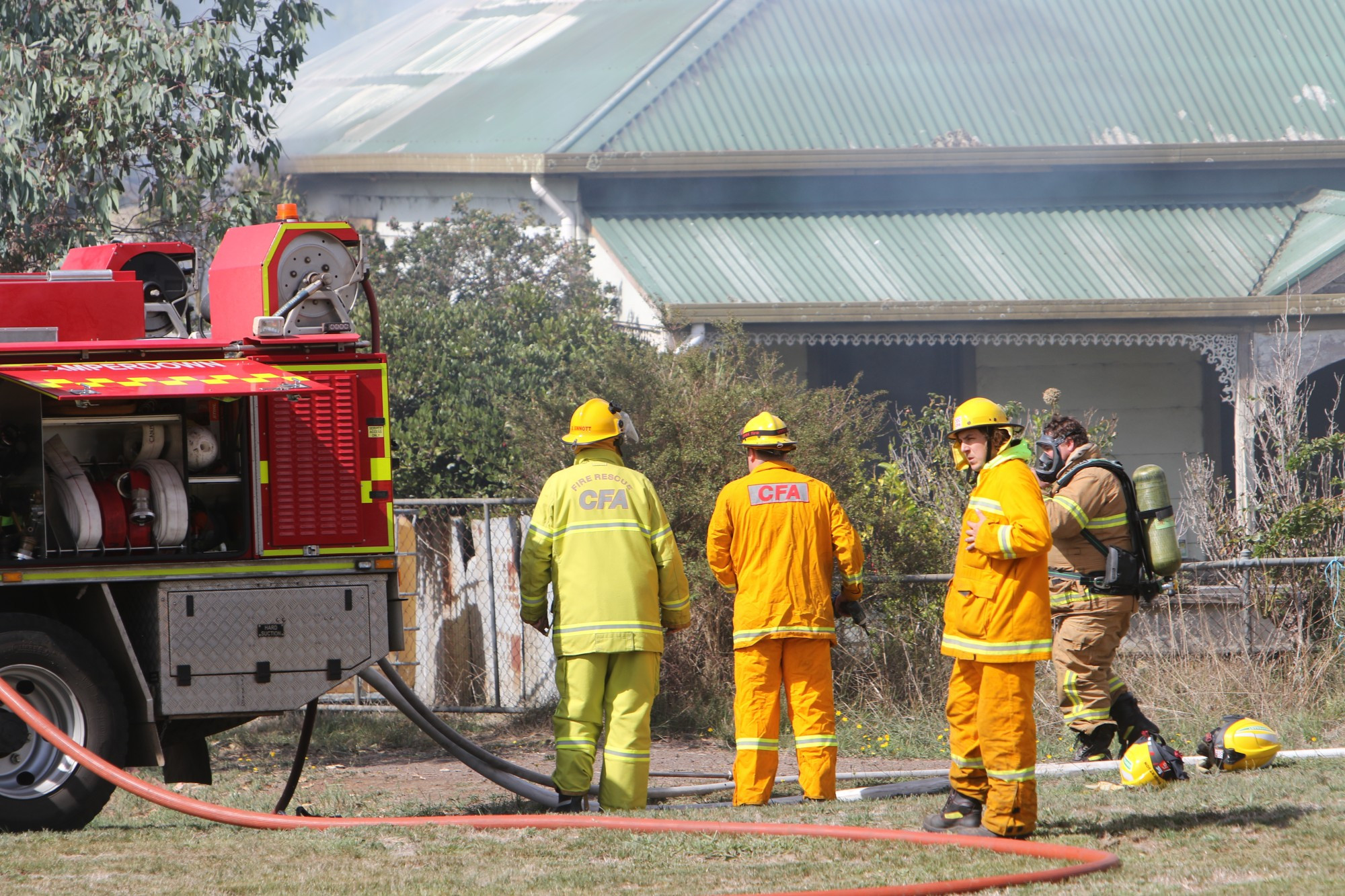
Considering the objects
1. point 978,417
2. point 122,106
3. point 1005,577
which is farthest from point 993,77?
point 1005,577

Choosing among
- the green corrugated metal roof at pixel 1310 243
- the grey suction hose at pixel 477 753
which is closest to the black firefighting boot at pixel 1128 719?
the grey suction hose at pixel 477 753

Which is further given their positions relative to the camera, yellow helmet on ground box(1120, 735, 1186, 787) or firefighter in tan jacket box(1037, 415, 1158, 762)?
firefighter in tan jacket box(1037, 415, 1158, 762)

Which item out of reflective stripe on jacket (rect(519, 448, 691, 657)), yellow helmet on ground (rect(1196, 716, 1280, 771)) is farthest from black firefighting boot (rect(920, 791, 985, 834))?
yellow helmet on ground (rect(1196, 716, 1280, 771))

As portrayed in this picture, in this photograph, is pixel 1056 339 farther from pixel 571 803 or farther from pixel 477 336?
pixel 571 803

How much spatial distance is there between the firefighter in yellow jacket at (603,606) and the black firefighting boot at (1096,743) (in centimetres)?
210

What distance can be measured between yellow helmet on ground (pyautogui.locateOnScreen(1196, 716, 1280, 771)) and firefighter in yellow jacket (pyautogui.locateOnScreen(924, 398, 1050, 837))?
1.81 m

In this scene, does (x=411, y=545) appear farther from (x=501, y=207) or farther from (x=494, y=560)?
(x=501, y=207)

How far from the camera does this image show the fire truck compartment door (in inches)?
228

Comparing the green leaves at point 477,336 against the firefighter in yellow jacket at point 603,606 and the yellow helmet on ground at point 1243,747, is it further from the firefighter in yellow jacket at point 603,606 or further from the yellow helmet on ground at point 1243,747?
the yellow helmet on ground at point 1243,747

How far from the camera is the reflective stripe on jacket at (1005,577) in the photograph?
5.47m

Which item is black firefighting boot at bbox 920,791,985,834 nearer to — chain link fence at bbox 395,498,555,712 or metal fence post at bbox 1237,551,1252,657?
metal fence post at bbox 1237,551,1252,657

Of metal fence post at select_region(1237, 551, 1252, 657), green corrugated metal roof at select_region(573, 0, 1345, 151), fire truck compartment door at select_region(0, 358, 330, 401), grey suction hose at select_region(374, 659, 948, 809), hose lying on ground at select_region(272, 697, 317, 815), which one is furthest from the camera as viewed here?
green corrugated metal roof at select_region(573, 0, 1345, 151)

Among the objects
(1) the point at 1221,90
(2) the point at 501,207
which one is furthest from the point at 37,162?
(1) the point at 1221,90

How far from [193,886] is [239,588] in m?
1.63
